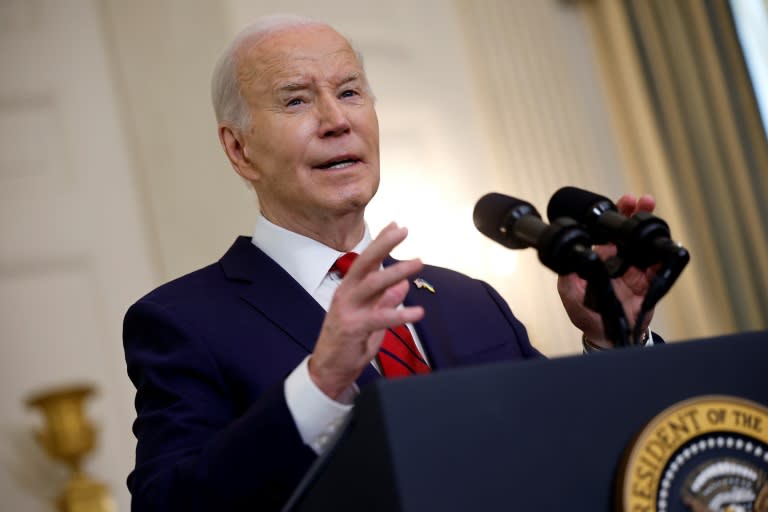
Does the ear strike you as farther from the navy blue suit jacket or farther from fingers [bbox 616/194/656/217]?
fingers [bbox 616/194/656/217]

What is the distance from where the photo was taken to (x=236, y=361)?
1721 mm

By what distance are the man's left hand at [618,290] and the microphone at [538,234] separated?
0.18 metres

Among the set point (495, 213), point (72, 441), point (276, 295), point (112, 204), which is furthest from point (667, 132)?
point (495, 213)

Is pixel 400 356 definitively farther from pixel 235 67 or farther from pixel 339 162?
pixel 235 67

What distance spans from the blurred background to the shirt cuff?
3232 mm

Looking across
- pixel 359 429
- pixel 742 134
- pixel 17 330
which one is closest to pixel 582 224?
pixel 359 429

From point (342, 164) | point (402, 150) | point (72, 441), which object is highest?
point (402, 150)

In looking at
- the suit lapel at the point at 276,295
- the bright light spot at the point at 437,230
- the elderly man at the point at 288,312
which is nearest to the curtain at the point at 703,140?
the bright light spot at the point at 437,230

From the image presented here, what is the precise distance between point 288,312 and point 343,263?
20 centimetres

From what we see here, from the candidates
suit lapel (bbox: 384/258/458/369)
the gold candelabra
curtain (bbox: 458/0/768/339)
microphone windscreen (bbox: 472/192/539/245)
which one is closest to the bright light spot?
curtain (bbox: 458/0/768/339)

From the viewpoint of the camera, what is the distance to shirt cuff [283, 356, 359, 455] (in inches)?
50.6

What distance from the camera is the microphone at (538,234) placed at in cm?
139

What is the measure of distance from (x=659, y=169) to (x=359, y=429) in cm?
452

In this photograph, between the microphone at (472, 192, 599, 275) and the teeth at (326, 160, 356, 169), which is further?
the teeth at (326, 160, 356, 169)
